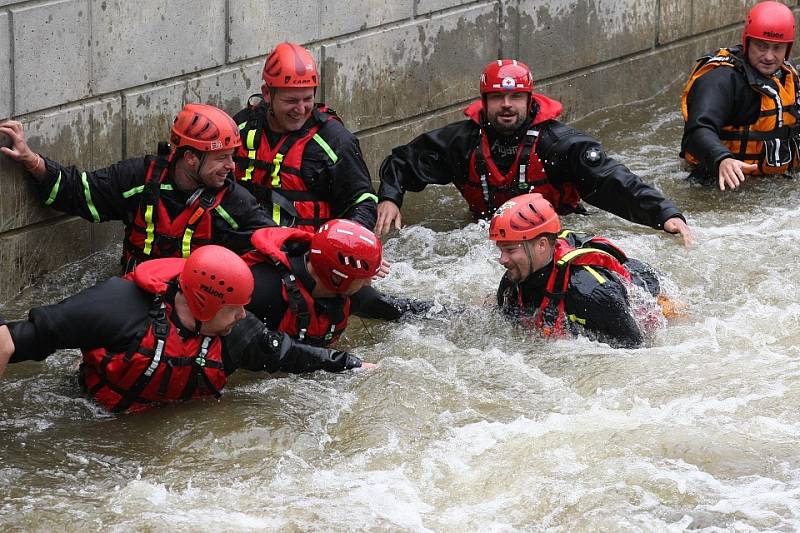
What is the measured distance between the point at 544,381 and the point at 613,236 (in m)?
2.27

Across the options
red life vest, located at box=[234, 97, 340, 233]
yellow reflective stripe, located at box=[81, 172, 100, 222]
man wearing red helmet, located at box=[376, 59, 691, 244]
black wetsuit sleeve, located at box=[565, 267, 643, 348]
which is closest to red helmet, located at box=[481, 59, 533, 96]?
man wearing red helmet, located at box=[376, 59, 691, 244]

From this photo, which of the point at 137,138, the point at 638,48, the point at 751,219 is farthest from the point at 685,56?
the point at 137,138

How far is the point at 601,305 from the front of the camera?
683 centimetres

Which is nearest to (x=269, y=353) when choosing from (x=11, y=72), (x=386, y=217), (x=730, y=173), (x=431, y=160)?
(x=11, y=72)

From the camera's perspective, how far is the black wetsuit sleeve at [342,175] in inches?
307

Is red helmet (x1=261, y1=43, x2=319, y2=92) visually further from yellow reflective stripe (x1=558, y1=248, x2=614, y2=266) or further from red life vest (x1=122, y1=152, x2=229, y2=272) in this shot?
yellow reflective stripe (x1=558, y1=248, x2=614, y2=266)

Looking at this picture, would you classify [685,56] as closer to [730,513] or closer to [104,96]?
[104,96]

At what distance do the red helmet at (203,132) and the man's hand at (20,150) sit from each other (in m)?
0.74

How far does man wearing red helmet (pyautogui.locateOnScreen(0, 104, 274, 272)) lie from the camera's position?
708 cm

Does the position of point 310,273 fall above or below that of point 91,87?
below

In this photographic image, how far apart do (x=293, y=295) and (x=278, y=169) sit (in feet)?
4.63

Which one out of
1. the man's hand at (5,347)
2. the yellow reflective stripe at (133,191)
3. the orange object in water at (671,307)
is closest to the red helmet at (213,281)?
the man's hand at (5,347)

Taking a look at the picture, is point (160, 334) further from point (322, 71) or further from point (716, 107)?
point (716, 107)

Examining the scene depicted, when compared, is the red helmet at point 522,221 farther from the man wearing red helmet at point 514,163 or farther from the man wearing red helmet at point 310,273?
the man wearing red helmet at point 514,163
